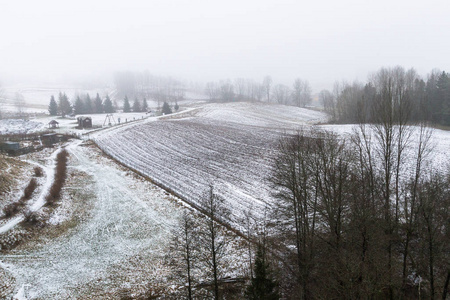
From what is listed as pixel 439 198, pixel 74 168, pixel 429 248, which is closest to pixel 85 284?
pixel 429 248

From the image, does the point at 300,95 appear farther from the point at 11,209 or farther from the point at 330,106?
the point at 11,209

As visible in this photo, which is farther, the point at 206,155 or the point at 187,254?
the point at 206,155

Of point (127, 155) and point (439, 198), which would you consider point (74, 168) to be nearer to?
point (127, 155)

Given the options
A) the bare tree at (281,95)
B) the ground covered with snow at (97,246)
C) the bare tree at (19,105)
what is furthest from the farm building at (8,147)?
the bare tree at (281,95)

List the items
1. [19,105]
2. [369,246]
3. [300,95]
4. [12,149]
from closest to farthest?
[369,246] < [12,149] < [19,105] < [300,95]

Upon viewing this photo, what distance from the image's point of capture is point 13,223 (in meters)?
27.7

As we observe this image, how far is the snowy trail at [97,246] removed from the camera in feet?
69.8

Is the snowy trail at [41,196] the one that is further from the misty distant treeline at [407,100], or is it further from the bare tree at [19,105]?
the bare tree at [19,105]

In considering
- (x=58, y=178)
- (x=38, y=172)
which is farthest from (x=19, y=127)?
(x=58, y=178)

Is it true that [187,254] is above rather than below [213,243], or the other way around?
below

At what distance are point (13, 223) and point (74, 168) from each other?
1881 cm

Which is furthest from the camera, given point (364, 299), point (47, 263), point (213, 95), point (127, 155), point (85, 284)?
point (213, 95)

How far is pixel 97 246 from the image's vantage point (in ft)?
84.9

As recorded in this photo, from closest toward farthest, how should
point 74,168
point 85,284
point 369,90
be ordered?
point 85,284 < point 74,168 < point 369,90
